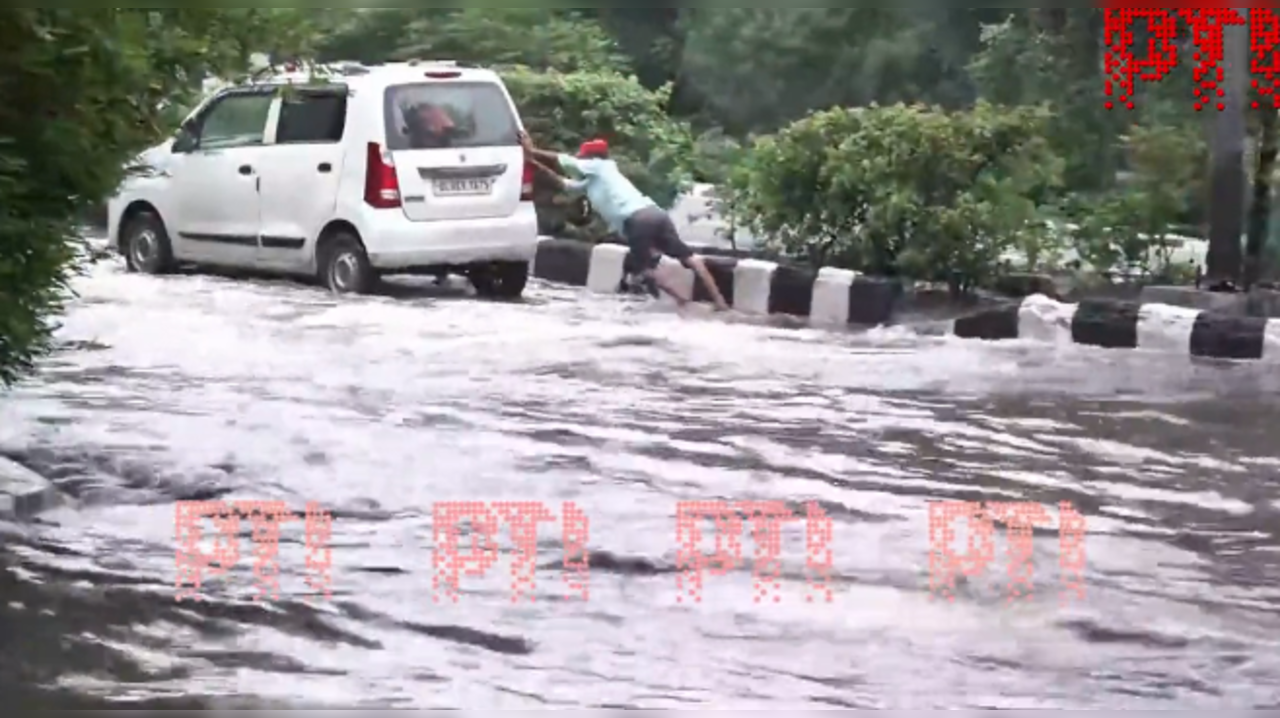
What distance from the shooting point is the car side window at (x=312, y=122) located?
243 inches

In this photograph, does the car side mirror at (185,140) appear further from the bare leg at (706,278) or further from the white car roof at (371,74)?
the bare leg at (706,278)

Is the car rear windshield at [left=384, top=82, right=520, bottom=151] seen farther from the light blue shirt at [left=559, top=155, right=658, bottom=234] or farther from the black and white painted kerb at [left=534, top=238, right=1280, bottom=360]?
the black and white painted kerb at [left=534, top=238, right=1280, bottom=360]

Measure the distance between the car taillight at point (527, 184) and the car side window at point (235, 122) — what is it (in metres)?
0.79

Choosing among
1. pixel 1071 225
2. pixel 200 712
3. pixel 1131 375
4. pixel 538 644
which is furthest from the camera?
pixel 1071 225

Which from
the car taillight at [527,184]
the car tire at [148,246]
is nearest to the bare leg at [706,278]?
the car taillight at [527,184]

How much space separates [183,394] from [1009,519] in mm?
2193

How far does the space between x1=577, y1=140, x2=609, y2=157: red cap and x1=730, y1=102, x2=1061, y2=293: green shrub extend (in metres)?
0.42

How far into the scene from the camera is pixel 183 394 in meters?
Answer: 4.87

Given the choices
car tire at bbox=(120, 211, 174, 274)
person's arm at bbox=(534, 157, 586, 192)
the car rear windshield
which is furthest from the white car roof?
car tire at bbox=(120, 211, 174, 274)

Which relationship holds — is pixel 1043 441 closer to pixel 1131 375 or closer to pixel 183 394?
pixel 1131 375

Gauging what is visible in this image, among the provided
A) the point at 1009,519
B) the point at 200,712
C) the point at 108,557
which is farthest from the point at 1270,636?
the point at 108,557

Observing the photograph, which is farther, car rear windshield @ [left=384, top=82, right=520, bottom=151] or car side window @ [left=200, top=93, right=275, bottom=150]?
car rear windshield @ [left=384, top=82, right=520, bottom=151]

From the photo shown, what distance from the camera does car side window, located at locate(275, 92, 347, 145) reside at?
6.17 metres

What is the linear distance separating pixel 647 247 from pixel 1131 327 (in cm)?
166
